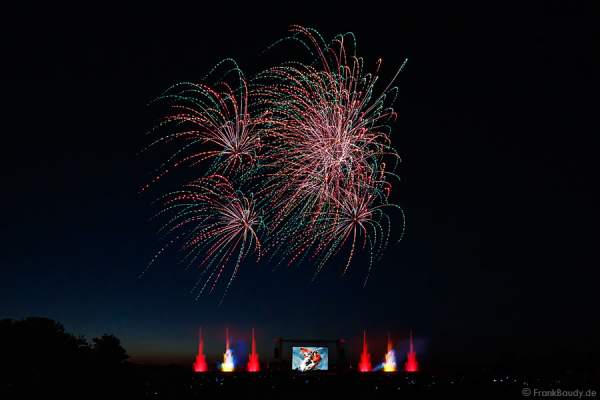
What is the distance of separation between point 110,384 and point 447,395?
13.3 m

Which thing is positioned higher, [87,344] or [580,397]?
[87,344]

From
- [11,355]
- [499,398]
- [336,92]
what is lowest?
[499,398]

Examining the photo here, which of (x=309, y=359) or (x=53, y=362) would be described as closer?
(x=53, y=362)

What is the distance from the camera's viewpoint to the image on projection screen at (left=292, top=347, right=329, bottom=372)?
52.6 m

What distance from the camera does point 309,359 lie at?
5319 centimetres

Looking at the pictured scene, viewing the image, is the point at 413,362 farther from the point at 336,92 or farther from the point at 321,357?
the point at 336,92

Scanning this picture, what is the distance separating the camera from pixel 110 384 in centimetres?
2078

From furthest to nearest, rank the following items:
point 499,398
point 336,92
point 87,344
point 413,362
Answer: point 413,362, point 87,344, point 499,398, point 336,92

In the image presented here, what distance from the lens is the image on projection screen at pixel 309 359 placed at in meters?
52.6

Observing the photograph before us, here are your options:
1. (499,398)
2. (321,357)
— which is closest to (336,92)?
(499,398)

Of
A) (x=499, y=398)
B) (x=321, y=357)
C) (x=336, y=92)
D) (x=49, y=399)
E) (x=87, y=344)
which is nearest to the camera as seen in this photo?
(x=49, y=399)

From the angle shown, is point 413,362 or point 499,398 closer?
point 499,398

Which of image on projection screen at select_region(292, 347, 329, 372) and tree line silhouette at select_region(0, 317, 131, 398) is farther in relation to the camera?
image on projection screen at select_region(292, 347, 329, 372)

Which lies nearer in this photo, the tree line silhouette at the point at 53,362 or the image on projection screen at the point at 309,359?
the tree line silhouette at the point at 53,362
